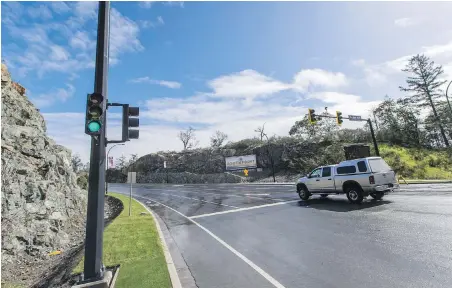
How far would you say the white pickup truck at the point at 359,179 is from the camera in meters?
12.9

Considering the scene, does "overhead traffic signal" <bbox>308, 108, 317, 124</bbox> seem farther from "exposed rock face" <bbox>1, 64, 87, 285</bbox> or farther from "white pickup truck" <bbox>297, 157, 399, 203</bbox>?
"exposed rock face" <bbox>1, 64, 87, 285</bbox>

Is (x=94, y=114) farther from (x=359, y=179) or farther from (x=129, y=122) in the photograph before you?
(x=359, y=179)

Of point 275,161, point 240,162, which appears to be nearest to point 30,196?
point 275,161

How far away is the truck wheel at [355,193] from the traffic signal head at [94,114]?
12.5 m

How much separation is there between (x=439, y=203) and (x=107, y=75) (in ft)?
45.2

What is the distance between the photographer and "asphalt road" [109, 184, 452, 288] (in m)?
5.10

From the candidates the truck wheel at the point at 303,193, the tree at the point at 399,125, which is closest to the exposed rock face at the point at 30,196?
the truck wheel at the point at 303,193

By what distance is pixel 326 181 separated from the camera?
50.1ft

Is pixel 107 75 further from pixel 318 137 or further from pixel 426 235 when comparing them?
pixel 318 137

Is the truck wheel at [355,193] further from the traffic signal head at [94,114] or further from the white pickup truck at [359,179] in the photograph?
the traffic signal head at [94,114]

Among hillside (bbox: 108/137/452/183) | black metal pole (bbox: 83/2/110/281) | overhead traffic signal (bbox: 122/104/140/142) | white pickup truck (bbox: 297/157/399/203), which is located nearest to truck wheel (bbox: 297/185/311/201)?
white pickup truck (bbox: 297/157/399/203)

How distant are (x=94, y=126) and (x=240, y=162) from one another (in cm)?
4912

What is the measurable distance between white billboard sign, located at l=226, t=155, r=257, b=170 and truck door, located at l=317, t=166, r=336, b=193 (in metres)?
36.6

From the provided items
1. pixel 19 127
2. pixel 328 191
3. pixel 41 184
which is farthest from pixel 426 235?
pixel 19 127
